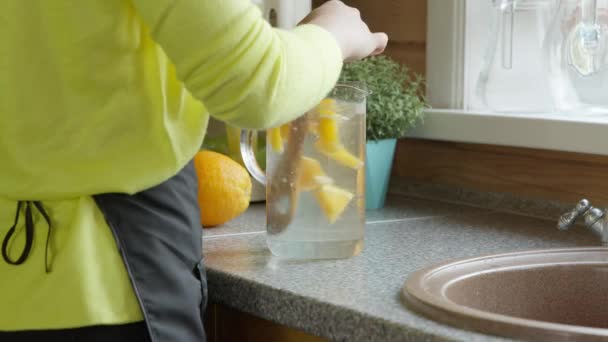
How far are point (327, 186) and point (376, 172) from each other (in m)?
0.40

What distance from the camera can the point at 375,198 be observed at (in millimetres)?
1537

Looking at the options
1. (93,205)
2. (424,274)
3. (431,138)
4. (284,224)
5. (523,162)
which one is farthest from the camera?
(431,138)

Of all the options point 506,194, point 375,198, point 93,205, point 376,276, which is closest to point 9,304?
point 93,205

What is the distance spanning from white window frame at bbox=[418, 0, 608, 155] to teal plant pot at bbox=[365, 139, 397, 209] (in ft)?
0.32

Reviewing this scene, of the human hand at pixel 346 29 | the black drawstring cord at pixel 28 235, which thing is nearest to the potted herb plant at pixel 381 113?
the human hand at pixel 346 29

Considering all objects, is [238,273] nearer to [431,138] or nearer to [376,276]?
[376,276]

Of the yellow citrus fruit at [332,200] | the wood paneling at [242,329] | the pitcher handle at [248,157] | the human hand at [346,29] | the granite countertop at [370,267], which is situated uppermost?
the human hand at [346,29]

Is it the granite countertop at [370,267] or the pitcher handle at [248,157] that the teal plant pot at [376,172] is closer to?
the granite countertop at [370,267]

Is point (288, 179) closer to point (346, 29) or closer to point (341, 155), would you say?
point (341, 155)

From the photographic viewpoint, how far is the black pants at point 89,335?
0.91 meters

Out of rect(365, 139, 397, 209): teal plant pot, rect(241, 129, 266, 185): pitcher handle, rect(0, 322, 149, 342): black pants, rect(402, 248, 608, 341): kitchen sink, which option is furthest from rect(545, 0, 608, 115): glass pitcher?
rect(0, 322, 149, 342): black pants

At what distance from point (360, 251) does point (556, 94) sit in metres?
0.50

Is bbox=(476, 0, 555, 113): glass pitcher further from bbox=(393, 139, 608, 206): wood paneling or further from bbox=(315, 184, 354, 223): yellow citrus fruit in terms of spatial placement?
bbox=(315, 184, 354, 223): yellow citrus fruit

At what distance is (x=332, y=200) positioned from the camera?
1.14 m
